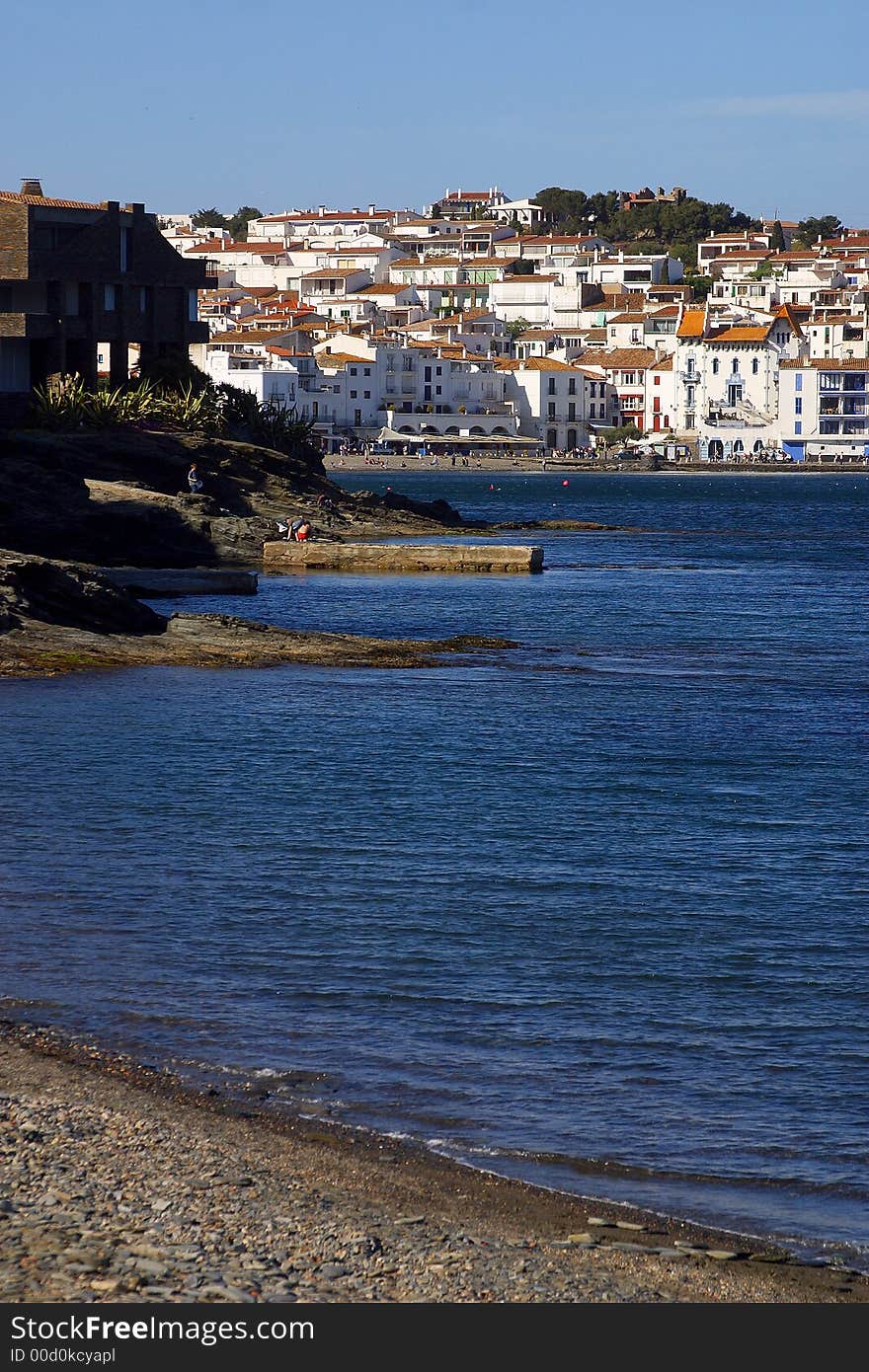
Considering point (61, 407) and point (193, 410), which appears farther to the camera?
point (193, 410)

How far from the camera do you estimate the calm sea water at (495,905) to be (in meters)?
10.0

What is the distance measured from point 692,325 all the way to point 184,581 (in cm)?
13582

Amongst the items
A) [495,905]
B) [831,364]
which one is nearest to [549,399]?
[831,364]

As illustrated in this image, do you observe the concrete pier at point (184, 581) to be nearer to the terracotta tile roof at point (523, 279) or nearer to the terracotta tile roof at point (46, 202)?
the terracotta tile roof at point (46, 202)

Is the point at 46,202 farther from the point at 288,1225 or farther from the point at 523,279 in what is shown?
the point at 523,279

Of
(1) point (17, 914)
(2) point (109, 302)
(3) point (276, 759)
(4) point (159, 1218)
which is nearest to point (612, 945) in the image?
(1) point (17, 914)

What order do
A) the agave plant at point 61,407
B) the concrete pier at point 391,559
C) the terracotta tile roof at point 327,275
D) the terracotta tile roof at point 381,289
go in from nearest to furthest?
1. the concrete pier at point 391,559
2. the agave plant at point 61,407
3. the terracotta tile roof at point 381,289
4. the terracotta tile roof at point 327,275

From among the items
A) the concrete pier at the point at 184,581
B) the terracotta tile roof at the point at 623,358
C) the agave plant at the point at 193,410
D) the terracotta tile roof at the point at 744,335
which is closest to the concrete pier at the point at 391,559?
the concrete pier at the point at 184,581

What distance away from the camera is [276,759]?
69.5 feet

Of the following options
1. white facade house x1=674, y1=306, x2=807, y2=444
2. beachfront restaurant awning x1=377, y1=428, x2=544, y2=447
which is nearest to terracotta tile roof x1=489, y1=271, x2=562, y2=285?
white facade house x1=674, y1=306, x2=807, y2=444

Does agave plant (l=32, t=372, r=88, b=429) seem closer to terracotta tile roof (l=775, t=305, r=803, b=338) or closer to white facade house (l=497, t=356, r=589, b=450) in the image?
white facade house (l=497, t=356, r=589, b=450)

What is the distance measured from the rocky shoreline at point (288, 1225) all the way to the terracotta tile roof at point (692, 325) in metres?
160

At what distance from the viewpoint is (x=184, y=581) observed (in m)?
38.0
